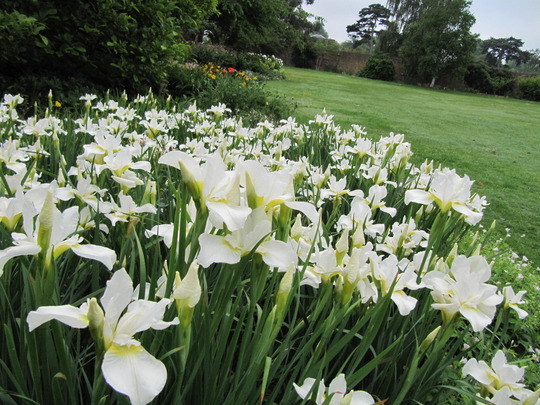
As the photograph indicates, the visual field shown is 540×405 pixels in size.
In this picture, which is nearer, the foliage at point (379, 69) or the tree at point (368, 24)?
the foliage at point (379, 69)

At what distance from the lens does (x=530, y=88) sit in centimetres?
3234

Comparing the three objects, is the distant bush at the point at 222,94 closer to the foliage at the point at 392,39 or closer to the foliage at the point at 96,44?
the foliage at the point at 96,44

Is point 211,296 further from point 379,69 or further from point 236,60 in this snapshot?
point 379,69

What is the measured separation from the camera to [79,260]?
1.33m

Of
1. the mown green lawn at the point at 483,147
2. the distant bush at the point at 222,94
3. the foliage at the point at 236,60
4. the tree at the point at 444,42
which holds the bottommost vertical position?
the mown green lawn at the point at 483,147

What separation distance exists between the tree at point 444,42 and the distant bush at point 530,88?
16.3ft

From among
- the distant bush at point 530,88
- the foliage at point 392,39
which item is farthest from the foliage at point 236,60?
the foliage at point 392,39

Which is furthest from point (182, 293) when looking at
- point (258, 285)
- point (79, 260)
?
point (79, 260)

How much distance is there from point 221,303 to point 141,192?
111 centimetres

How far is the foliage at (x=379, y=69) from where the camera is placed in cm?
3444

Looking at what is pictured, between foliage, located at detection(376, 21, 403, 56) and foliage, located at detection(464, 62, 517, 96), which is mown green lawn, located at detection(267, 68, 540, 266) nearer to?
foliage, located at detection(464, 62, 517, 96)

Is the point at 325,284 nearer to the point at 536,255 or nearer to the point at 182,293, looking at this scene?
the point at 182,293

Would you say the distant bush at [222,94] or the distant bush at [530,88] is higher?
the distant bush at [530,88]

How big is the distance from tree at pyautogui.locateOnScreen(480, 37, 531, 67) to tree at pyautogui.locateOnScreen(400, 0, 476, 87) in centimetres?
5737
